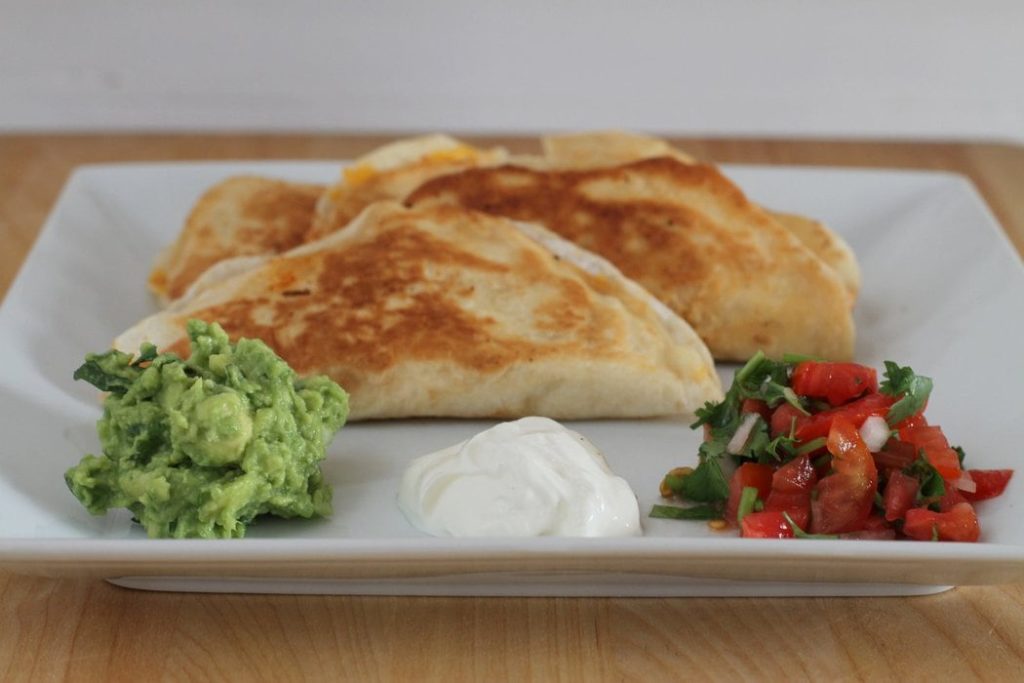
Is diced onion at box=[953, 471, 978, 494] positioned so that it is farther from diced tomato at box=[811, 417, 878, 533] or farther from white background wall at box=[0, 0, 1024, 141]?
white background wall at box=[0, 0, 1024, 141]

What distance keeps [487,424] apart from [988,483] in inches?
49.0

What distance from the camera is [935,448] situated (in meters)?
3.00

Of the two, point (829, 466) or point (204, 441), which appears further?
point (829, 466)

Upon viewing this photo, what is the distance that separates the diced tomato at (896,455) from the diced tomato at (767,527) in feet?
0.94

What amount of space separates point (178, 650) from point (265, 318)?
1.15 meters

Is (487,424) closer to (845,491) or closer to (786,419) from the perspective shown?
(786,419)

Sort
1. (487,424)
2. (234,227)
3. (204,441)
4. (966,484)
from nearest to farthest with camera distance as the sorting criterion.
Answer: (204,441) → (966,484) → (487,424) → (234,227)

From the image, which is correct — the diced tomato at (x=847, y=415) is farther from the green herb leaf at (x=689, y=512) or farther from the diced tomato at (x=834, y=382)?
the green herb leaf at (x=689, y=512)

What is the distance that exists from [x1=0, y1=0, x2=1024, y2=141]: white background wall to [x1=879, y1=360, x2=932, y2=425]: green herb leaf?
161 inches

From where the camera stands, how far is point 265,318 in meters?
3.63

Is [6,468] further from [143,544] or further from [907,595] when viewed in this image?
[907,595]

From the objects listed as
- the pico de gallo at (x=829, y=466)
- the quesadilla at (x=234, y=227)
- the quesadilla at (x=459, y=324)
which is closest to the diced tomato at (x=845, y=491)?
the pico de gallo at (x=829, y=466)

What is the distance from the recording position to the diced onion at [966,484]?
117 inches

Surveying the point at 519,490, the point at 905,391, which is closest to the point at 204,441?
the point at 519,490
